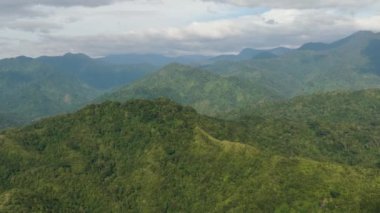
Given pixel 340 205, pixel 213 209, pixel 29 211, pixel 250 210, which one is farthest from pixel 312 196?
pixel 29 211

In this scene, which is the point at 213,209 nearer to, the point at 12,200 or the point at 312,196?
the point at 312,196

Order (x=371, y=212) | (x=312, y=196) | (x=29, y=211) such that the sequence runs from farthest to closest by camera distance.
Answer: (x=29, y=211)
(x=312, y=196)
(x=371, y=212)

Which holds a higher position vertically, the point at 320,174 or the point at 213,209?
the point at 320,174

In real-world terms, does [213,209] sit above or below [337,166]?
below

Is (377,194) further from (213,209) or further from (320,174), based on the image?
(213,209)

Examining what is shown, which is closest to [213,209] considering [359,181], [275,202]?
[275,202]

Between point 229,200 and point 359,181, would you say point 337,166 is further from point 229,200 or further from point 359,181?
point 229,200

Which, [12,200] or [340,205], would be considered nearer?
[340,205]

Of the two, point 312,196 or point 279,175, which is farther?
point 279,175

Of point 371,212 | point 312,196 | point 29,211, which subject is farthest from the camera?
point 29,211
